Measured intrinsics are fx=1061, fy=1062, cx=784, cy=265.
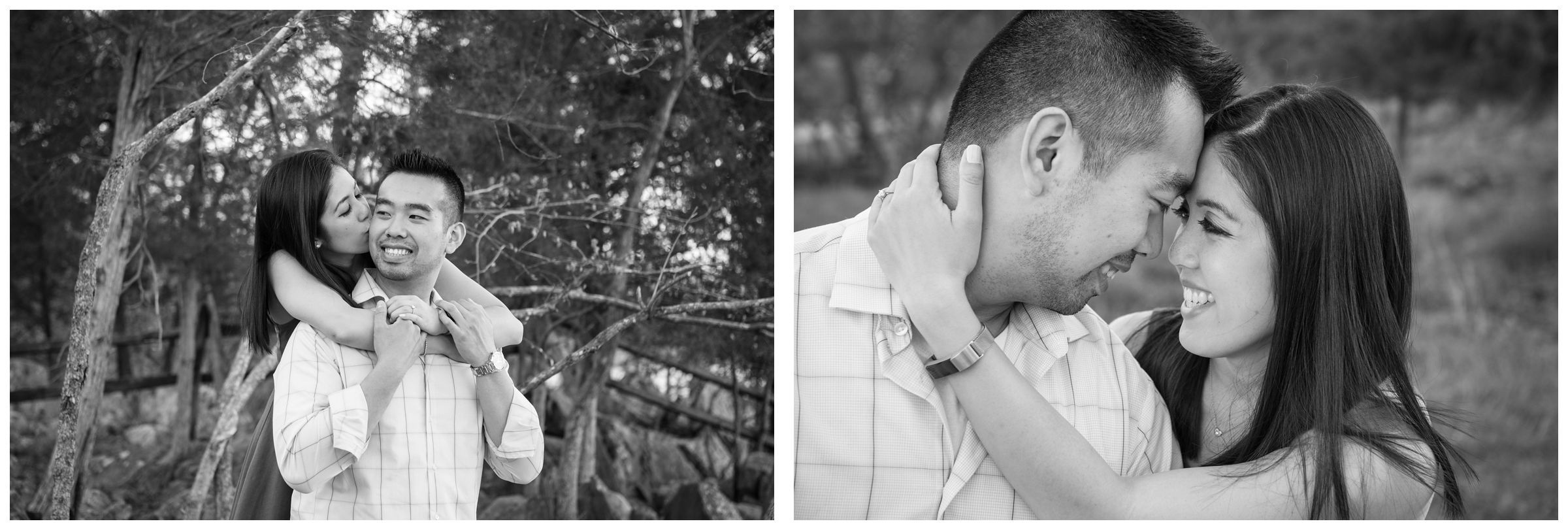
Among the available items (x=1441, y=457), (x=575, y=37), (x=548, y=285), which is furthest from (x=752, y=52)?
(x=1441, y=457)

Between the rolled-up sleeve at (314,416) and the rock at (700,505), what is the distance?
5.41 ft

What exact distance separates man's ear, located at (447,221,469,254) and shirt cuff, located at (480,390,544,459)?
1.17ft

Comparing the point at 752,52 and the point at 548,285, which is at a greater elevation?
the point at 752,52

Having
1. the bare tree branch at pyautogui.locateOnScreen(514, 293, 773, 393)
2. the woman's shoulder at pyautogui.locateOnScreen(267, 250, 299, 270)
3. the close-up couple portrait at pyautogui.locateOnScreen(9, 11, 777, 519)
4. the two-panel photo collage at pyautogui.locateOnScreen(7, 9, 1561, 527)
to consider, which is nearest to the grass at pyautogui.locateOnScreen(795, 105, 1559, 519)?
the close-up couple portrait at pyautogui.locateOnScreen(9, 11, 777, 519)

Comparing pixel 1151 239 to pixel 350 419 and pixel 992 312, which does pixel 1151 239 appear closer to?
pixel 992 312

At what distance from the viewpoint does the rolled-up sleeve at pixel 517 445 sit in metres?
2.35

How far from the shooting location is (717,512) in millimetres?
3654

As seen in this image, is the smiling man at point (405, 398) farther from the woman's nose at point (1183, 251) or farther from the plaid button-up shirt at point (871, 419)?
the woman's nose at point (1183, 251)

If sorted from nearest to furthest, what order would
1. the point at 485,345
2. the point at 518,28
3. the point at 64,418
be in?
1. the point at 485,345
2. the point at 64,418
3. the point at 518,28

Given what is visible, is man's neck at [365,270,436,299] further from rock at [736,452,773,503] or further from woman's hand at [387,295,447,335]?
rock at [736,452,773,503]

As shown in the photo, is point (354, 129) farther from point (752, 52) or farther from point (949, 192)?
point (949, 192)

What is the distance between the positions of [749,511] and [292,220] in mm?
→ 1947

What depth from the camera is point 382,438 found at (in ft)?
7.27

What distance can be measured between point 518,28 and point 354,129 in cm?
53
